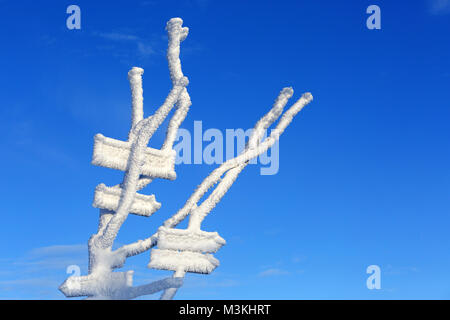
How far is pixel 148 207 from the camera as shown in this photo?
7359 millimetres

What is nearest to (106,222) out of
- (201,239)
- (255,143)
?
(201,239)

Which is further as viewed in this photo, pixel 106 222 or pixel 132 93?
pixel 132 93

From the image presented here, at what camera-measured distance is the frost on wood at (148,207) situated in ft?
22.6

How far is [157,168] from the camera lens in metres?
7.41

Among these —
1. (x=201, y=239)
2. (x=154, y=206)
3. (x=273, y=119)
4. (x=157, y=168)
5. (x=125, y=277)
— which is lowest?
(x=125, y=277)

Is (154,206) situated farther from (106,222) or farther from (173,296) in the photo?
(173,296)

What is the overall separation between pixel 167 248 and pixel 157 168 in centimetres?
119

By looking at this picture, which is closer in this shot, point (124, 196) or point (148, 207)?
point (124, 196)

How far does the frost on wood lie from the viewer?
271 inches

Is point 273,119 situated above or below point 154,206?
above
